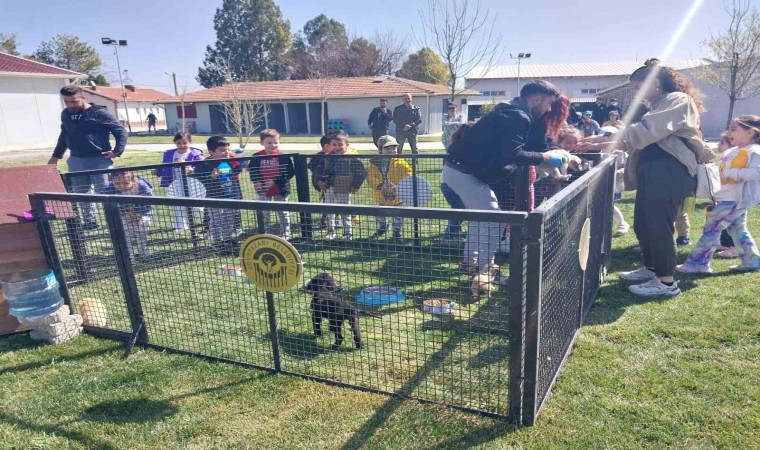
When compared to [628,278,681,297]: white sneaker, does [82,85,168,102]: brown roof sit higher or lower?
higher

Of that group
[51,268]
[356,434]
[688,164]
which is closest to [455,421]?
[356,434]

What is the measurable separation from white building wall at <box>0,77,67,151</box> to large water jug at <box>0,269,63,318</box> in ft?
101

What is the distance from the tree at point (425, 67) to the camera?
163 ft

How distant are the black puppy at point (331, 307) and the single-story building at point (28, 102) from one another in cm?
3238

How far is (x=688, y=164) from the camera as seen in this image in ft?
13.8

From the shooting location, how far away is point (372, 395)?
3.10 meters

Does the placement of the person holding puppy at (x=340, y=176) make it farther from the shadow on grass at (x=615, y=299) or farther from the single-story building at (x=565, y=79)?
the single-story building at (x=565, y=79)

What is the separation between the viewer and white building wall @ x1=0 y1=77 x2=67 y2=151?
30.5 m

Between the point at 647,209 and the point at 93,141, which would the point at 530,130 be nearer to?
the point at 647,209

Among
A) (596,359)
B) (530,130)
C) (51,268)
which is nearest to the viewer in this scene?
(596,359)

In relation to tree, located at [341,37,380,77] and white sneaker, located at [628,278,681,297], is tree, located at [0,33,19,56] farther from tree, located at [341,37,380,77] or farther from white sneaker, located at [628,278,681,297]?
white sneaker, located at [628,278,681,297]

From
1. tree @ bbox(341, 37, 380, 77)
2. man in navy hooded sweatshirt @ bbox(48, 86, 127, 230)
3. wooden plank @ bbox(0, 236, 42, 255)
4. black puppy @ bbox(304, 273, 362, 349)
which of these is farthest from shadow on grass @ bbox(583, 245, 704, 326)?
tree @ bbox(341, 37, 380, 77)

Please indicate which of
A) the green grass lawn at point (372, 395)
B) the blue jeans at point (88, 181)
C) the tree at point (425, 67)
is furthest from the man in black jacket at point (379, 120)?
the tree at point (425, 67)

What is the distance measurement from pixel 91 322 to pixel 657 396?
4.12 metres
